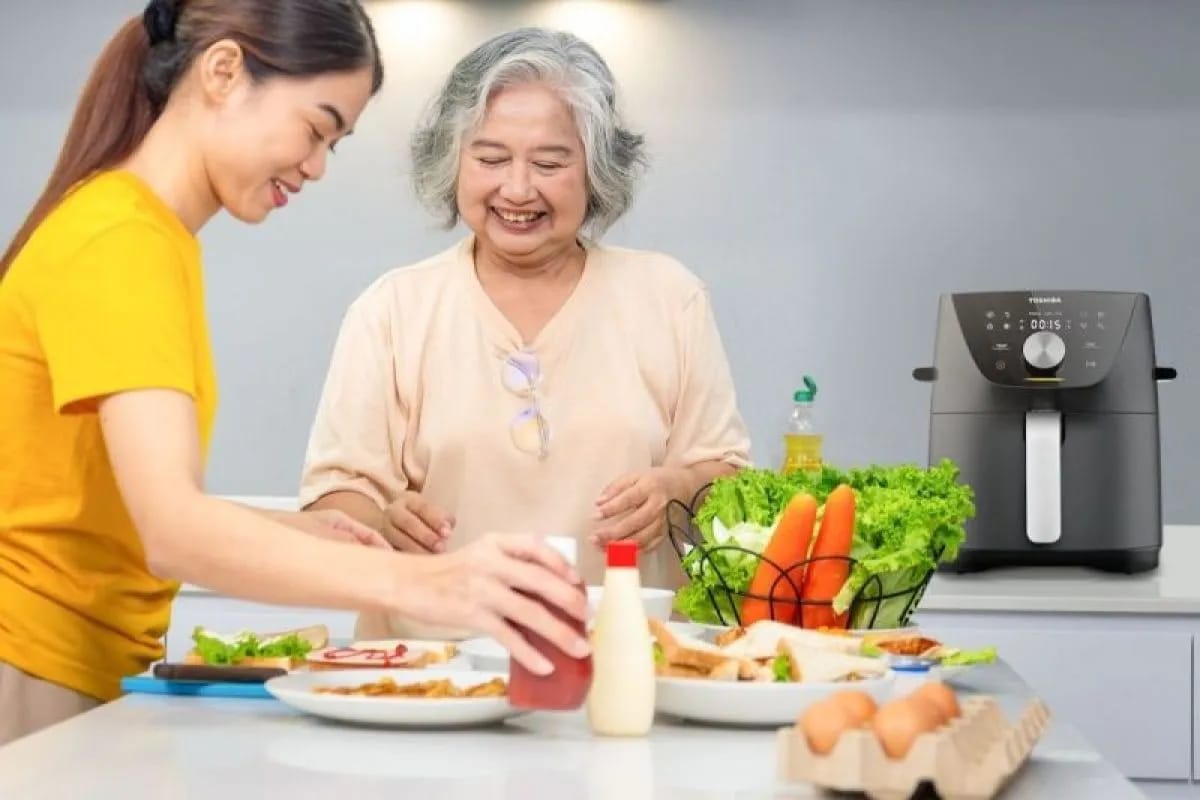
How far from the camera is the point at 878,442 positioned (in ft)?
10.8

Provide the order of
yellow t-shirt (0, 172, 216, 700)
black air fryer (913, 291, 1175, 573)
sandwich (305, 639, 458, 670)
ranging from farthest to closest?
1. black air fryer (913, 291, 1175, 573)
2. sandwich (305, 639, 458, 670)
3. yellow t-shirt (0, 172, 216, 700)

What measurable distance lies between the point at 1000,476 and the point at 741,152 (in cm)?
94

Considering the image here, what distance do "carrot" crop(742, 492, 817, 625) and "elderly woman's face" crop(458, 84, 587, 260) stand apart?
625 mm

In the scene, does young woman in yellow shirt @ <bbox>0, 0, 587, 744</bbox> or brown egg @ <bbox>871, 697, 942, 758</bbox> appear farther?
young woman in yellow shirt @ <bbox>0, 0, 587, 744</bbox>

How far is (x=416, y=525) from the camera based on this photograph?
81.2 inches

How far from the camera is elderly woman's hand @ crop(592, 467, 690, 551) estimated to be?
2.11m

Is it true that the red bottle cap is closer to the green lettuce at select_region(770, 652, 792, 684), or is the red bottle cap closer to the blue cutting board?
the green lettuce at select_region(770, 652, 792, 684)

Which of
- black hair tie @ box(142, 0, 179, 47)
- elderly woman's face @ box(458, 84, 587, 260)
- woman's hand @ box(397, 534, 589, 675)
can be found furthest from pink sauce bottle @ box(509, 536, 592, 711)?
elderly woman's face @ box(458, 84, 587, 260)

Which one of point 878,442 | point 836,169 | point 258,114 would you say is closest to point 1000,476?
point 878,442

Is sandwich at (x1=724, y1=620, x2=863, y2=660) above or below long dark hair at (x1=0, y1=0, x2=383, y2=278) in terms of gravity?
below

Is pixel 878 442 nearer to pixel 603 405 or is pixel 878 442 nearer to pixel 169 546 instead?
pixel 603 405

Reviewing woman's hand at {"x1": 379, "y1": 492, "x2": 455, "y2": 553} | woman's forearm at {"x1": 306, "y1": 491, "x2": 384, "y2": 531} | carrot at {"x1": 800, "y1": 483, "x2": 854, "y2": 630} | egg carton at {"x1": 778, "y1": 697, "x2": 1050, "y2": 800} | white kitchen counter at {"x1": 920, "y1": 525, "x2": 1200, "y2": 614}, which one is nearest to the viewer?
egg carton at {"x1": 778, "y1": 697, "x2": 1050, "y2": 800}

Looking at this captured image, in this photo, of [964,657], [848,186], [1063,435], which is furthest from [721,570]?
[848,186]

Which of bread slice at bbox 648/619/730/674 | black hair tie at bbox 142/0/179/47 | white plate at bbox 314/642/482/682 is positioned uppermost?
black hair tie at bbox 142/0/179/47
